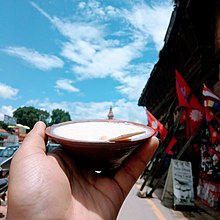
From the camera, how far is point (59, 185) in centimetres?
150

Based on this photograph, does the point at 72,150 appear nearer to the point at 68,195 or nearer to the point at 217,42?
the point at 68,195

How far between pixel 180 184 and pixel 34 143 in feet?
24.9

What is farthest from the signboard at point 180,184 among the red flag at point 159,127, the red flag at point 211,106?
the red flag at point 159,127

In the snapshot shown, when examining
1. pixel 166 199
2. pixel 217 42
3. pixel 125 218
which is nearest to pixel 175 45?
pixel 217 42

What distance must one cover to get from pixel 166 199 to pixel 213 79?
394 centimetres

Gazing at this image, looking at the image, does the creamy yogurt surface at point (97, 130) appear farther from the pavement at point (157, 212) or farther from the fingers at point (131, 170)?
the pavement at point (157, 212)

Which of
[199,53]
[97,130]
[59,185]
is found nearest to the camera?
[59,185]

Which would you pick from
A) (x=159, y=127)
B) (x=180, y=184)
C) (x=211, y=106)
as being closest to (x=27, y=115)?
(x=159, y=127)

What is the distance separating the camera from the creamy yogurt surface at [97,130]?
1.59m

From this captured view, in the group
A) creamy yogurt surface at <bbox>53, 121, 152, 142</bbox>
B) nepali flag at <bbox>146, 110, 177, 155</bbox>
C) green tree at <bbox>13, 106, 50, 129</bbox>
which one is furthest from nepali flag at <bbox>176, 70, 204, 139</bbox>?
green tree at <bbox>13, 106, 50, 129</bbox>

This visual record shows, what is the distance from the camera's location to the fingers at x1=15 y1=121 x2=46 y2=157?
1.58m

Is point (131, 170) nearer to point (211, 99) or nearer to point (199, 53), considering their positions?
point (211, 99)

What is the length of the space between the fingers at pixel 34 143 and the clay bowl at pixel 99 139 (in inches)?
2.4

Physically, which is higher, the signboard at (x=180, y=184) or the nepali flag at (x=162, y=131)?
the nepali flag at (x=162, y=131)
